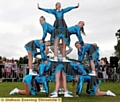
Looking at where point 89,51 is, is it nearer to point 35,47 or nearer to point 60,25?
point 60,25

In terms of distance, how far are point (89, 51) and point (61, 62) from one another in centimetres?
80

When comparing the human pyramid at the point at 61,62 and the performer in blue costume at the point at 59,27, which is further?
the performer in blue costume at the point at 59,27

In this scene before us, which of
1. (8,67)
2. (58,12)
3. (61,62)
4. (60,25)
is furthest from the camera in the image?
(8,67)

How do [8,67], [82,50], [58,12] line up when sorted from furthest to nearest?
1. [8,67]
2. [58,12]
3. [82,50]

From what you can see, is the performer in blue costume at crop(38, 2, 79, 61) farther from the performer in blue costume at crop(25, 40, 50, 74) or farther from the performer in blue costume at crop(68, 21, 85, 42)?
the performer in blue costume at crop(25, 40, 50, 74)

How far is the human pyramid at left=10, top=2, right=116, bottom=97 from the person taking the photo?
7.03 meters

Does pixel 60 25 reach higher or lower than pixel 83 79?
higher

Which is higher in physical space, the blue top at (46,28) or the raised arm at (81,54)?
the blue top at (46,28)

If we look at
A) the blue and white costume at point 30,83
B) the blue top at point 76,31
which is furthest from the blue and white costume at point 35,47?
the blue top at point 76,31

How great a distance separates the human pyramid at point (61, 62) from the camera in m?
7.03

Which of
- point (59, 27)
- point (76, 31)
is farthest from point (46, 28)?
point (76, 31)

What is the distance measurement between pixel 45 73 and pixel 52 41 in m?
0.83

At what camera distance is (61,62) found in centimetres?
707

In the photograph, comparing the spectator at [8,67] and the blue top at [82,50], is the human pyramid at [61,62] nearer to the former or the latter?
the blue top at [82,50]
